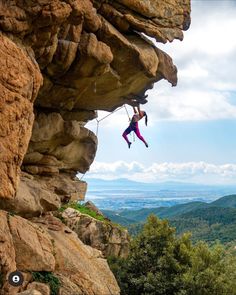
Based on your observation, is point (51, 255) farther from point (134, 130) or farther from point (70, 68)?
point (134, 130)

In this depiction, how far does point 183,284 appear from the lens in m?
34.1

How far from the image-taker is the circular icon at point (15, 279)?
13.8 meters

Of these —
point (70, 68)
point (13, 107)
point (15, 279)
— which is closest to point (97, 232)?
point (70, 68)

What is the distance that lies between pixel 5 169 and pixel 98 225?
16.7 meters

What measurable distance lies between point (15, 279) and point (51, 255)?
3.35 meters

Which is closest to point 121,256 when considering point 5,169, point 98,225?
point 98,225

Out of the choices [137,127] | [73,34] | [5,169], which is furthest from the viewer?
[137,127]

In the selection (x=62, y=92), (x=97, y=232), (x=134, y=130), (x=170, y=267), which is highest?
(x=62, y=92)

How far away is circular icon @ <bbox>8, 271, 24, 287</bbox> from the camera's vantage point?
13.8 metres

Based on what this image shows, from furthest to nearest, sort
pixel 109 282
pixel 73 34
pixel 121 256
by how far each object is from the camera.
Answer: pixel 121 256 → pixel 109 282 → pixel 73 34

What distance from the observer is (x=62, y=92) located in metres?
22.5

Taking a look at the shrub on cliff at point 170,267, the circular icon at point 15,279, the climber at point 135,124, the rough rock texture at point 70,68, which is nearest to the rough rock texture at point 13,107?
the rough rock texture at point 70,68

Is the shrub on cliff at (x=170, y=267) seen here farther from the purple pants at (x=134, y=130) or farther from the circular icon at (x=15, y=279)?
the circular icon at (x=15, y=279)

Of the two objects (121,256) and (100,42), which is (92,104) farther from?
(121,256)
